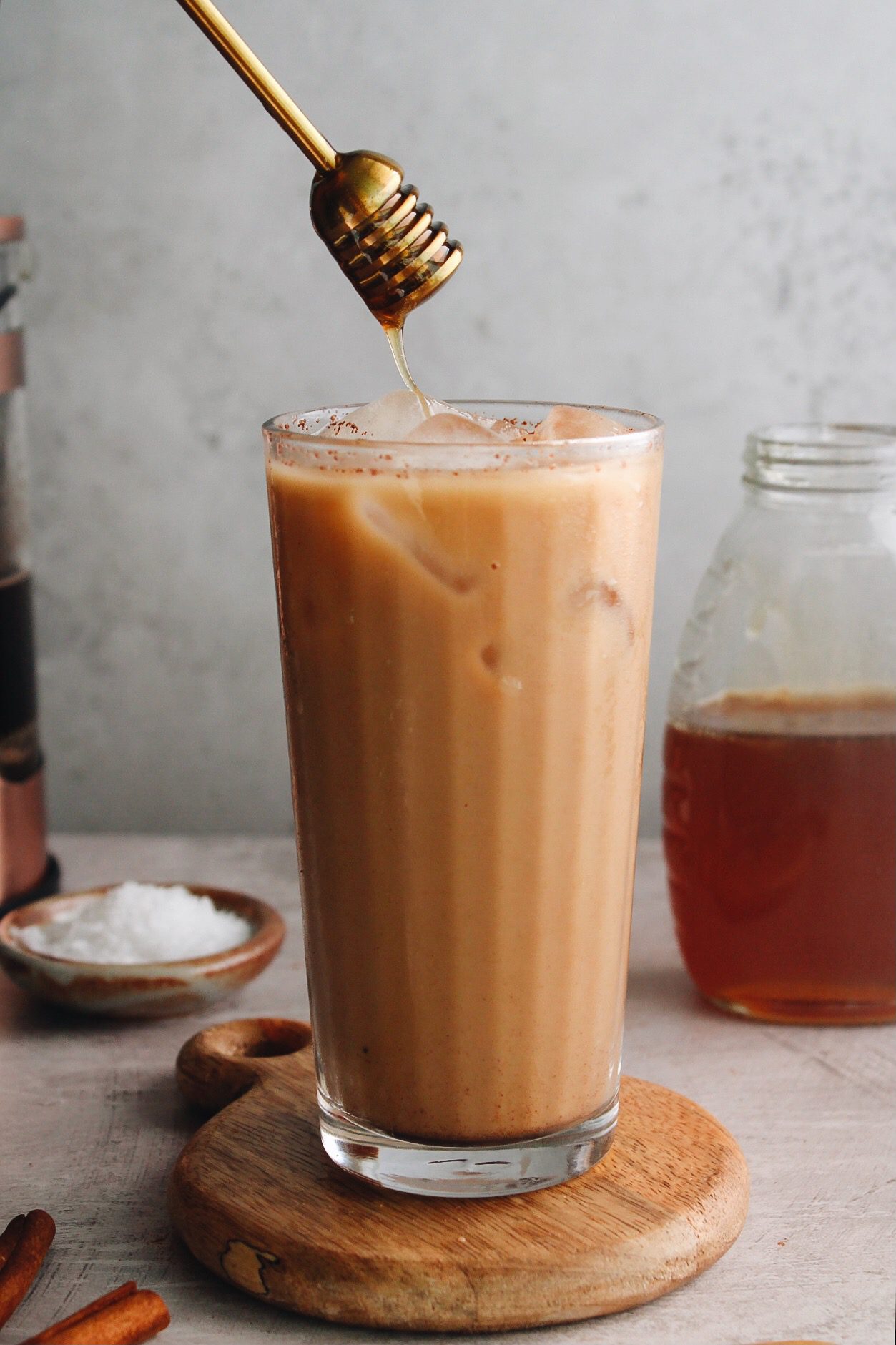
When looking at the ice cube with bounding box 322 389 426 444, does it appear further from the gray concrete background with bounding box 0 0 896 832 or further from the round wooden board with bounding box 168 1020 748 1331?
the gray concrete background with bounding box 0 0 896 832

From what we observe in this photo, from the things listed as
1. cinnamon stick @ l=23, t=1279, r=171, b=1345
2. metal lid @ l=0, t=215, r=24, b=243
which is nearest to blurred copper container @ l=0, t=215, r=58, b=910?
metal lid @ l=0, t=215, r=24, b=243

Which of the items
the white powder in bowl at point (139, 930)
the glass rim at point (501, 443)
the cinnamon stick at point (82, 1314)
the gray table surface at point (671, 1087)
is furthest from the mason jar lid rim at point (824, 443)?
the cinnamon stick at point (82, 1314)

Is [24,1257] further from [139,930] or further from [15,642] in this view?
[15,642]

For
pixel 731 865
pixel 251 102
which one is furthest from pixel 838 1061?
pixel 251 102

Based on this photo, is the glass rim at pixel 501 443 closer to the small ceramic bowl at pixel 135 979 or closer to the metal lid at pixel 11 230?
the small ceramic bowl at pixel 135 979

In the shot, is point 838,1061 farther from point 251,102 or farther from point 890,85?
point 251,102
